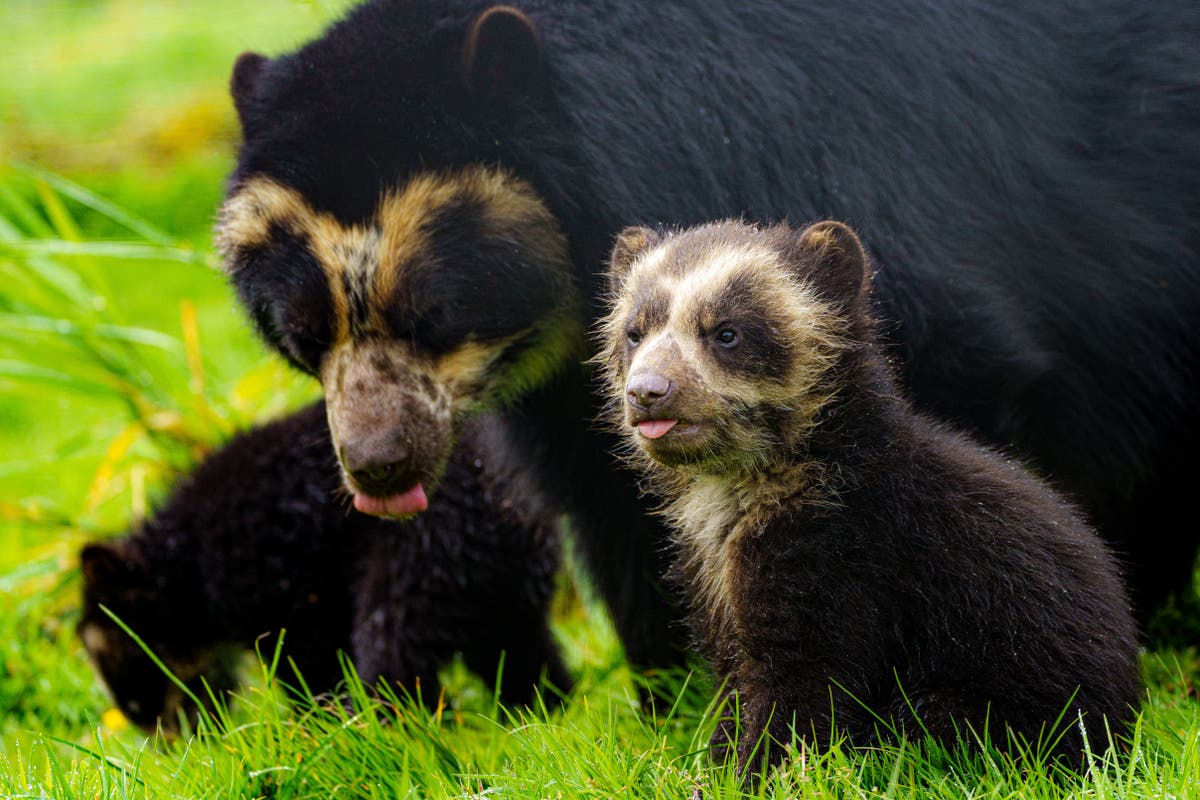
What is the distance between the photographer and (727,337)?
2.86 metres

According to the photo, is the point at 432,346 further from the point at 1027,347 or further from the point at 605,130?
the point at 1027,347

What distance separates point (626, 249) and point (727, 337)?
1.40ft

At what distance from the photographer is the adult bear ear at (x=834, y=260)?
2.94 m

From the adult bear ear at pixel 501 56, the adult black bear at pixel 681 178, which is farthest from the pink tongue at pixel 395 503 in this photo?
the adult bear ear at pixel 501 56

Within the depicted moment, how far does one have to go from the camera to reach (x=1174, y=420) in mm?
4102

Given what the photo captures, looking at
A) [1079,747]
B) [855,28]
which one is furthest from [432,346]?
[1079,747]

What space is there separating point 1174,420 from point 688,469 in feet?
6.03

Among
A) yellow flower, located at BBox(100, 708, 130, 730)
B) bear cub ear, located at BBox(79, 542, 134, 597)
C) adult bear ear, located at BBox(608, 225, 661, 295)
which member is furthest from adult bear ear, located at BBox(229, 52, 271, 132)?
yellow flower, located at BBox(100, 708, 130, 730)

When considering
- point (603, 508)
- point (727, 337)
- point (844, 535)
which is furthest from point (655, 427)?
point (603, 508)

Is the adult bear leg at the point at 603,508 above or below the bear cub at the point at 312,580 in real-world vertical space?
above

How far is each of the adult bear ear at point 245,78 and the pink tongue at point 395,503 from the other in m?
0.99

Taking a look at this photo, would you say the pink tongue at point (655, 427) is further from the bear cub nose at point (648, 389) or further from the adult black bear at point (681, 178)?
the adult black bear at point (681, 178)

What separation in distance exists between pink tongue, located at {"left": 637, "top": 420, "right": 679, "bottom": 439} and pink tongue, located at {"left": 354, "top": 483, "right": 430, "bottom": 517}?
37.6 inches

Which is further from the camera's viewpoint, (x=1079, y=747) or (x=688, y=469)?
(x=688, y=469)
